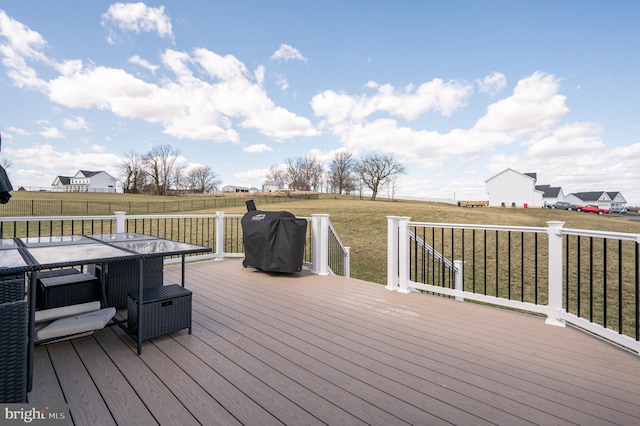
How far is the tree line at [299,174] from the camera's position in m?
38.3

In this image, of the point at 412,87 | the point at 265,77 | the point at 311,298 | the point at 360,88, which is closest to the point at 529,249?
the point at 412,87

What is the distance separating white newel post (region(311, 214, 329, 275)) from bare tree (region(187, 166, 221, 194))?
1833 inches

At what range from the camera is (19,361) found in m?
1.34

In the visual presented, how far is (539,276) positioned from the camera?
32.2 ft

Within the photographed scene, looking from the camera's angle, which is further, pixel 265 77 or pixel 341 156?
pixel 341 156

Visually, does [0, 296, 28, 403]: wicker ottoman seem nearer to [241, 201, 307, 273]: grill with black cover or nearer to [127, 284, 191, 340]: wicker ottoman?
[127, 284, 191, 340]: wicker ottoman

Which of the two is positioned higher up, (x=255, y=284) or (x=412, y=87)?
(x=412, y=87)

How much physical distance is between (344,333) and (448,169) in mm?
27136

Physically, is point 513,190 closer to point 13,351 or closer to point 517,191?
point 517,191

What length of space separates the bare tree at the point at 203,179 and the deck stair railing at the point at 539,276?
4263 centimetres

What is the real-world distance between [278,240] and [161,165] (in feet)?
139

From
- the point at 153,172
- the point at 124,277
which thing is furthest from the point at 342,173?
the point at 124,277

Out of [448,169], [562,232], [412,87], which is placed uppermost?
[412,87]

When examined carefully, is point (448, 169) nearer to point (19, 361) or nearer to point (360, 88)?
point (360, 88)
